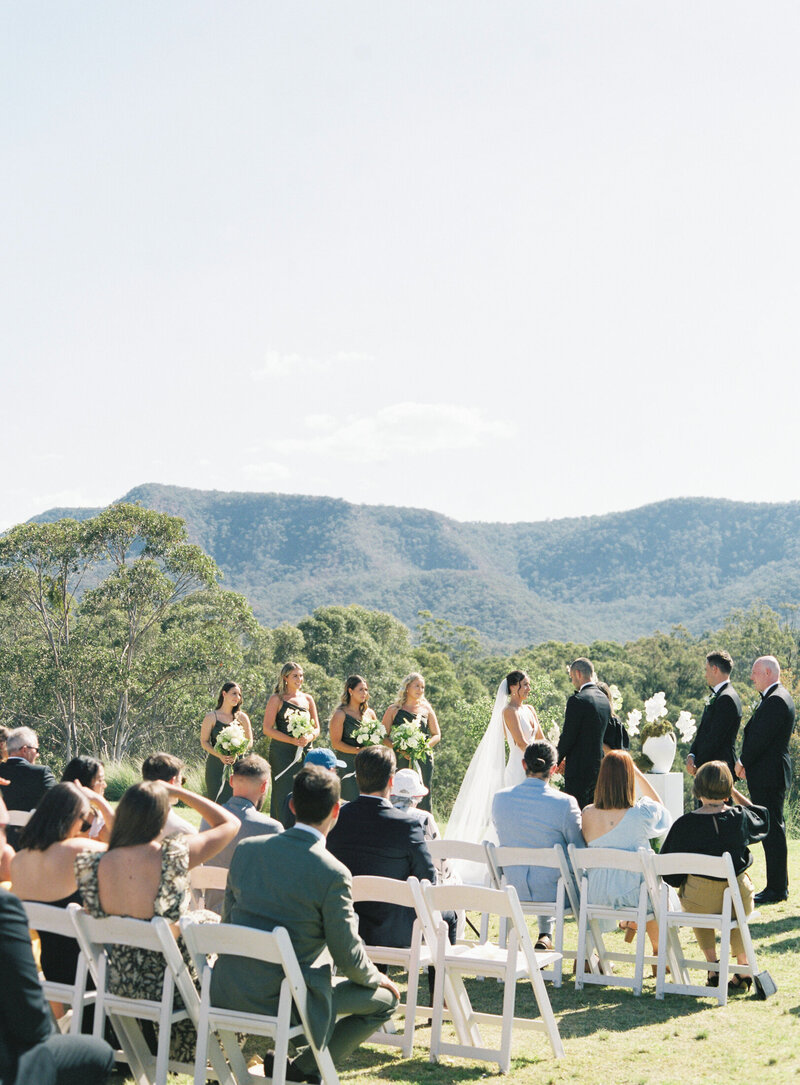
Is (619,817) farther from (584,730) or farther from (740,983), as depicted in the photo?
(584,730)

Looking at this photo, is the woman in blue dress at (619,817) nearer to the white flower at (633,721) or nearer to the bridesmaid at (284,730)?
the white flower at (633,721)

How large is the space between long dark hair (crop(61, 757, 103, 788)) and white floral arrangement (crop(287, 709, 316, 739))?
330cm

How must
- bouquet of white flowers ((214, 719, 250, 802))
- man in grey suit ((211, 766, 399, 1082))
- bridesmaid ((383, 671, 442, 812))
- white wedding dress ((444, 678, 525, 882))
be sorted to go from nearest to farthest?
man in grey suit ((211, 766, 399, 1082)) < bouquet of white flowers ((214, 719, 250, 802)) < bridesmaid ((383, 671, 442, 812)) < white wedding dress ((444, 678, 525, 882))

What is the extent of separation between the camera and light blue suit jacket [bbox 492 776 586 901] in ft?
19.5

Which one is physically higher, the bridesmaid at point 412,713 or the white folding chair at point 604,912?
the bridesmaid at point 412,713

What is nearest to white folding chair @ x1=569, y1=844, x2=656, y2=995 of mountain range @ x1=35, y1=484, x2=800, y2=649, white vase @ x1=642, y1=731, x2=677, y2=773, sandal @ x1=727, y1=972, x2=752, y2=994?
sandal @ x1=727, y1=972, x2=752, y2=994

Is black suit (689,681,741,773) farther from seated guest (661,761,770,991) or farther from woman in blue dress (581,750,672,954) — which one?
seated guest (661,761,770,991)

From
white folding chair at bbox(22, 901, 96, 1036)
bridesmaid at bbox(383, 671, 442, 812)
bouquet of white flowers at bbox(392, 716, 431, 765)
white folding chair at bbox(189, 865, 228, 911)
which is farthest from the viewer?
bridesmaid at bbox(383, 671, 442, 812)

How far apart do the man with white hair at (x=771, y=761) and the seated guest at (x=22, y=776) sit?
4.59m

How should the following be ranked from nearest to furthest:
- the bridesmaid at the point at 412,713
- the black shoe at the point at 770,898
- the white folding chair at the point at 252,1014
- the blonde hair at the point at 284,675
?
1. the white folding chair at the point at 252,1014
2. the black shoe at the point at 770,898
3. the blonde hair at the point at 284,675
4. the bridesmaid at the point at 412,713

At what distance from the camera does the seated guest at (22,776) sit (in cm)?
617

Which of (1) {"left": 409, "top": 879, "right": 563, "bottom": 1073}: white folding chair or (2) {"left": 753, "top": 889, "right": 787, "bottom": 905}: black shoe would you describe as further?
(2) {"left": 753, "top": 889, "right": 787, "bottom": 905}: black shoe

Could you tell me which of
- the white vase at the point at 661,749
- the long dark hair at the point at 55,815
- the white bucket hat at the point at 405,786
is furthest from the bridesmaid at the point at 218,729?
the long dark hair at the point at 55,815

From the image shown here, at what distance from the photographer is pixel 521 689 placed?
888cm
